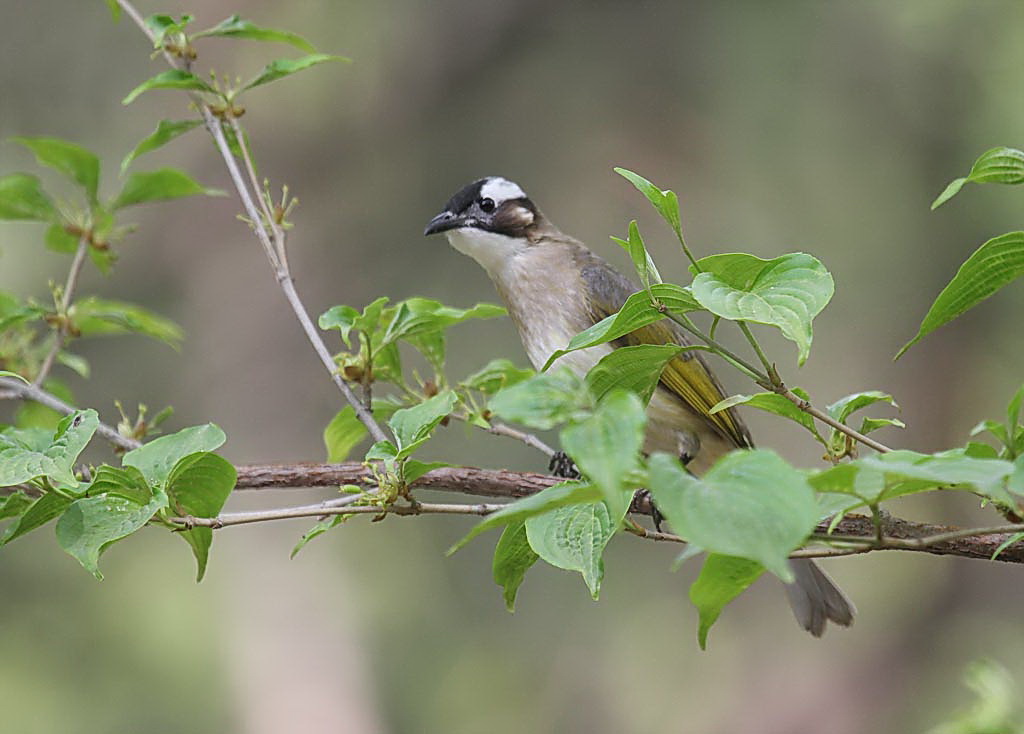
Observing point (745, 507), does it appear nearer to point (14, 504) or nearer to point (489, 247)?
point (14, 504)

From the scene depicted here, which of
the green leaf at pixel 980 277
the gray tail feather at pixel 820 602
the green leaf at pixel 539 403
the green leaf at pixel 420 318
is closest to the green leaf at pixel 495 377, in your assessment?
the green leaf at pixel 420 318

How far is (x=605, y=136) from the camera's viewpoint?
636 centimetres

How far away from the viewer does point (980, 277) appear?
107cm

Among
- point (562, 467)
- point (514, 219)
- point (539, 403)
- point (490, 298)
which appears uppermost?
point (539, 403)

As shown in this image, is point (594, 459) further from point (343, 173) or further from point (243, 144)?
point (343, 173)

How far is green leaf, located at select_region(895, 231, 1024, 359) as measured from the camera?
1056mm

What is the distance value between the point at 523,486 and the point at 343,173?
497 cm

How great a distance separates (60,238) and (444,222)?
967 mm

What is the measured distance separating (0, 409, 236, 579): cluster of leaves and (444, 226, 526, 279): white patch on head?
5.18ft

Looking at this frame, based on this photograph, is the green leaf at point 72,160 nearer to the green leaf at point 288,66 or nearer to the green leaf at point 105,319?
the green leaf at point 105,319

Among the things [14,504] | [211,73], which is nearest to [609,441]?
[14,504]

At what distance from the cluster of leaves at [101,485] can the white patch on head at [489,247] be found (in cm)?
158

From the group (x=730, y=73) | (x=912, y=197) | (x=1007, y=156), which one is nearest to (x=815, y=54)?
(x=730, y=73)

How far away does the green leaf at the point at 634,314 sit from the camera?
1.02 meters
